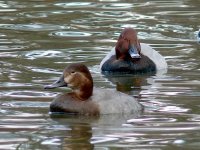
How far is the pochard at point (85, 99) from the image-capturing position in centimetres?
1123

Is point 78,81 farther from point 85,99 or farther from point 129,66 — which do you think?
point 129,66

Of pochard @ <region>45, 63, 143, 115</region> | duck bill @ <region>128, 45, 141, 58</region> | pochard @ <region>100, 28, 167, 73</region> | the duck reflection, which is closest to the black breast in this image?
pochard @ <region>100, 28, 167, 73</region>

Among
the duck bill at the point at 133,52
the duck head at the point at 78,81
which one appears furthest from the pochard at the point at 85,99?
the duck bill at the point at 133,52

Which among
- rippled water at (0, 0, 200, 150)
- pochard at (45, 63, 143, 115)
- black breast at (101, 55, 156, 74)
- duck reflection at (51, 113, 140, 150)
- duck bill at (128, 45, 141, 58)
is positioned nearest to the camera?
duck reflection at (51, 113, 140, 150)

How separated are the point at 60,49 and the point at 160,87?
11.5 feet

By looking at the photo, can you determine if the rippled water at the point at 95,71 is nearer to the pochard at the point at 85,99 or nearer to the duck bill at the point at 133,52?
the pochard at the point at 85,99

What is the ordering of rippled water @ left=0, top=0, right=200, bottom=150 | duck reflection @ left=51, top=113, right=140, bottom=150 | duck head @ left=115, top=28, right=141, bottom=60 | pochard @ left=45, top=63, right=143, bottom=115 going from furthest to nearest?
1. duck head @ left=115, top=28, right=141, bottom=60
2. pochard @ left=45, top=63, right=143, bottom=115
3. rippled water @ left=0, top=0, right=200, bottom=150
4. duck reflection @ left=51, top=113, right=140, bottom=150

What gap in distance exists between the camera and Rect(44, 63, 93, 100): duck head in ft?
37.1

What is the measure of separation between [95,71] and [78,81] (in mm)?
3553

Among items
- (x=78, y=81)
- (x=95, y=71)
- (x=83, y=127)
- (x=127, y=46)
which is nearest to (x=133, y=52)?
(x=127, y=46)

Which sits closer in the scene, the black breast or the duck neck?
the duck neck

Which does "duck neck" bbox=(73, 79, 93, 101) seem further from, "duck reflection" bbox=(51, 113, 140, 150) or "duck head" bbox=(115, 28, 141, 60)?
"duck head" bbox=(115, 28, 141, 60)

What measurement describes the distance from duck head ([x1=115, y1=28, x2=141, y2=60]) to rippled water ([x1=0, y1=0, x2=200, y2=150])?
461mm

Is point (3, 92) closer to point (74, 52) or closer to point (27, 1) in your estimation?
point (74, 52)
